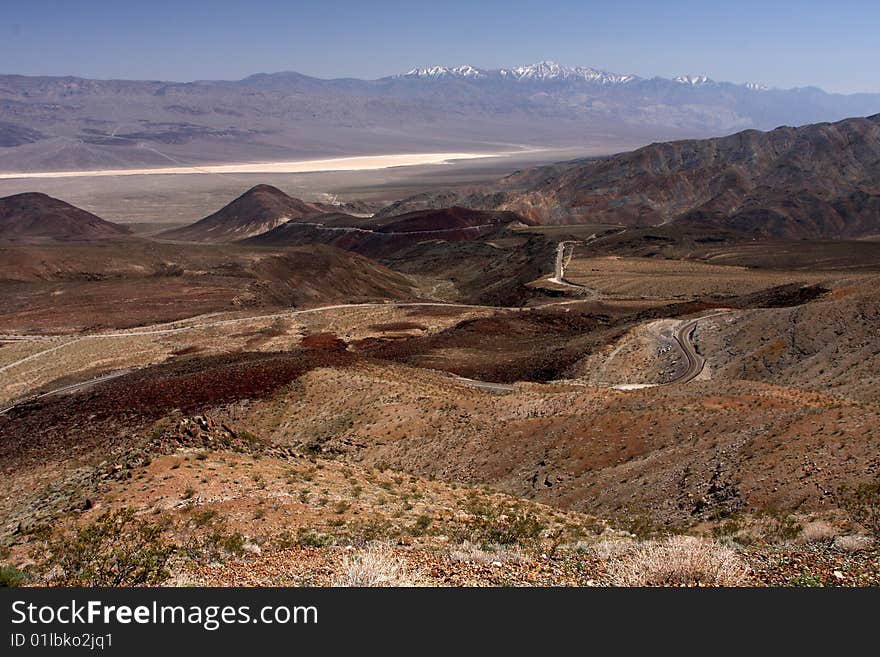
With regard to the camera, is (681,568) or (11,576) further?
(11,576)

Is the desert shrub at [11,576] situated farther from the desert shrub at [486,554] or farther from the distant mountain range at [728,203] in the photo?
the distant mountain range at [728,203]

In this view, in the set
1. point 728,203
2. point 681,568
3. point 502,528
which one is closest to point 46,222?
point 728,203

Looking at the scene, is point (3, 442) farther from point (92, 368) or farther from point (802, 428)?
point (802, 428)

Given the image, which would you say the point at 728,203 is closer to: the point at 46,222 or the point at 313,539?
the point at 46,222

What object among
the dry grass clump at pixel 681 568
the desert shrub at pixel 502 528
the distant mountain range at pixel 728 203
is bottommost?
the desert shrub at pixel 502 528

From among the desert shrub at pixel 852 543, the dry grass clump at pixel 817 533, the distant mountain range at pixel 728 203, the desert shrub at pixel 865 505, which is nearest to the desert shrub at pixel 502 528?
the dry grass clump at pixel 817 533

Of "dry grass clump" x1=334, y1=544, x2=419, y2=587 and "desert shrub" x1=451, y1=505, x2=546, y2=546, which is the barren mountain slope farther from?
"dry grass clump" x1=334, y1=544, x2=419, y2=587
